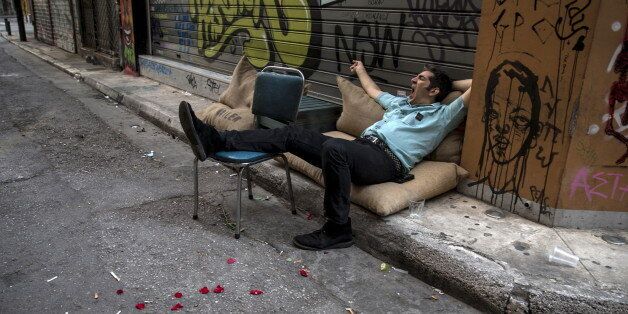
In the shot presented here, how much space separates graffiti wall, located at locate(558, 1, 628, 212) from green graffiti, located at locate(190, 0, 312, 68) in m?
3.64

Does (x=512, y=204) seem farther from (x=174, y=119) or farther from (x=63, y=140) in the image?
(x=63, y=140)

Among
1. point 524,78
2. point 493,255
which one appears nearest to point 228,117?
point 524,78

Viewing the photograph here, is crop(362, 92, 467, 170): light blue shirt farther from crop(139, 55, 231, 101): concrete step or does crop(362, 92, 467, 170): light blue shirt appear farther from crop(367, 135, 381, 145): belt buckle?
crop(139, 55, 231, 101): concrete step

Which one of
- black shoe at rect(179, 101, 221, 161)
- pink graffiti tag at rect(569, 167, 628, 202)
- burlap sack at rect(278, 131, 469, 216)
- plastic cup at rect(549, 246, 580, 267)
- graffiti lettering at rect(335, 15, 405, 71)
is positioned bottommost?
plastic cup at rect(549, 246, 580, 267)

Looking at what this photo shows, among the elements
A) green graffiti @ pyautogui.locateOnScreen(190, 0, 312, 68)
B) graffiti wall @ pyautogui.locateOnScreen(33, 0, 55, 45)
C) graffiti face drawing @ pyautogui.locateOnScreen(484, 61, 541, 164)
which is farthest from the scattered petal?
graffiti wall @ pyautogui.locateOnScreen(33, 0, 55, 45)

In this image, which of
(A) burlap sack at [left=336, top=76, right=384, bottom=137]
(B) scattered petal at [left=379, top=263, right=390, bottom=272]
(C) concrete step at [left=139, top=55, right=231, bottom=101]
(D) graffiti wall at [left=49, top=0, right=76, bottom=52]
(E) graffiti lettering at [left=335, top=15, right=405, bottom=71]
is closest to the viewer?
(B) scattered petal at [left=379, top=263, right=390, bottom=272]

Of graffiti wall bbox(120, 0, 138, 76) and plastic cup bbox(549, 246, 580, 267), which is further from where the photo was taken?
graffiti wall bbox(120, 0, 138, 76)

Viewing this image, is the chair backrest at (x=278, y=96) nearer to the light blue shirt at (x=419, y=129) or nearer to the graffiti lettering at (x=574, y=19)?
the light blue shirt at (x=419, y=129)

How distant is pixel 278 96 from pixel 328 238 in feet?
4.65

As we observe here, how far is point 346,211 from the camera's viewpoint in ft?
10.5

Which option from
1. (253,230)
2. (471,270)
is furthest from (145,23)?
(471,270)

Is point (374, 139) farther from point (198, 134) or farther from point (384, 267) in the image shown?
point (198, 134)

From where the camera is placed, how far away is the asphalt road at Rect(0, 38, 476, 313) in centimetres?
271

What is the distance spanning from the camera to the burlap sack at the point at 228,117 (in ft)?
16.4
